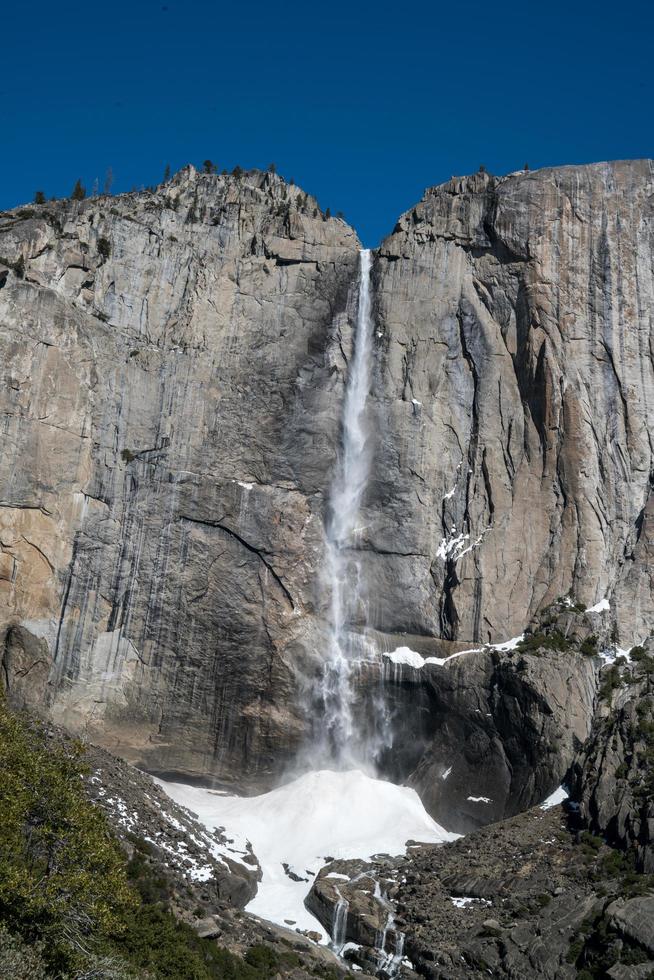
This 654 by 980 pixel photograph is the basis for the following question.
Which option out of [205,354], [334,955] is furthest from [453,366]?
[334,955]

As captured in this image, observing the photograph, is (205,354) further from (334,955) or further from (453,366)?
(334,955)

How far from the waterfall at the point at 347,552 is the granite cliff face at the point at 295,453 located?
0.66 meters

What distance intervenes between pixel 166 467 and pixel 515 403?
19696 mm

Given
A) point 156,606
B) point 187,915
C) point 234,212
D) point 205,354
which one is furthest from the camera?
point 234,212

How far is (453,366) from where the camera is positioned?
2478 inches

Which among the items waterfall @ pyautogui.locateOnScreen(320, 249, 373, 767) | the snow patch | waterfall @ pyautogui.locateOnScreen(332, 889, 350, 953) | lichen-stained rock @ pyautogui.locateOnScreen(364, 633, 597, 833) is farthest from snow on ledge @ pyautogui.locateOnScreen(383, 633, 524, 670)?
waterfall @ pyautogui.locateOnScreen(332, 889, 350, 953)

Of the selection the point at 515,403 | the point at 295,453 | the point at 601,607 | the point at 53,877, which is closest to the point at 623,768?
the point at 601,607

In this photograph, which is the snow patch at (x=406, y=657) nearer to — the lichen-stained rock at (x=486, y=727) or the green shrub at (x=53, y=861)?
the lichen-stained rock at (x=486, y=727)

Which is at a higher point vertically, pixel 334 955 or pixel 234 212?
pixel 234 212

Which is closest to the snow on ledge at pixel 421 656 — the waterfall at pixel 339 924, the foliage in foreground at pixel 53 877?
the waterfall at pixel 339 924

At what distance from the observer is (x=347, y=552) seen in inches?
2424

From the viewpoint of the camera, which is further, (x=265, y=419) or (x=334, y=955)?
(x=265, y=419)

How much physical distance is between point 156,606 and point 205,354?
1447cm

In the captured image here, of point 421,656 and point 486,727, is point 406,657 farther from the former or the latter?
point 486,727
